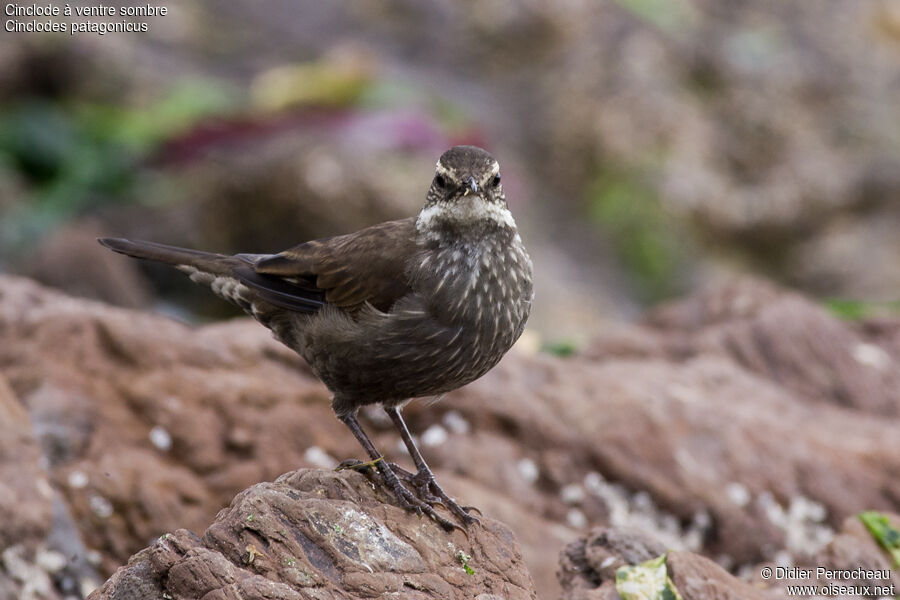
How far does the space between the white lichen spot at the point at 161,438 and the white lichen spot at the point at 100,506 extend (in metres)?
0.43

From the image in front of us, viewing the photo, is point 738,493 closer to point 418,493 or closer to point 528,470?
point 528,470

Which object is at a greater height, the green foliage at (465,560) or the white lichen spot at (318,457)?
the green foliage at (465,560)

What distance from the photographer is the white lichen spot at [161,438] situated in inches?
218

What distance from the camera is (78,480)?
5188 mm

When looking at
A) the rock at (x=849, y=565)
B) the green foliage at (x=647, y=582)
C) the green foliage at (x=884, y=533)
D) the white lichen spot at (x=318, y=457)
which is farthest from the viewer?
the white lichen spot at (x=318, y=457)

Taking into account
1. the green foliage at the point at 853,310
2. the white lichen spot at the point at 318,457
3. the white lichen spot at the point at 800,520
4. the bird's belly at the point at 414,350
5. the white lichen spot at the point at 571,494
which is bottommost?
the white lichen spot at the point at 318,457

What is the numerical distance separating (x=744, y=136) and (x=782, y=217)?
993 millimetres

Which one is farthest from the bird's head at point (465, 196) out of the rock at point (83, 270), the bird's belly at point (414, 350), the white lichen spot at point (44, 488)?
the rock at point (83, 270)

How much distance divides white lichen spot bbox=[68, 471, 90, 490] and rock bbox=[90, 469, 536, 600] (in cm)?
164

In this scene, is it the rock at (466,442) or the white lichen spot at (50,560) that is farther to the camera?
the rock at (466,442)

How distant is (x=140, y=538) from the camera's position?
5219mm

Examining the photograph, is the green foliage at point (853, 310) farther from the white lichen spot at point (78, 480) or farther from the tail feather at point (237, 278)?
the white lichen spot at point (78, 480)

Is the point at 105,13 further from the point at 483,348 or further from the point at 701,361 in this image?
the point at 483,348

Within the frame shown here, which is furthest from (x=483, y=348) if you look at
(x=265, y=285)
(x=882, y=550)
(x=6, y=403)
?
(x=6, y=403)
